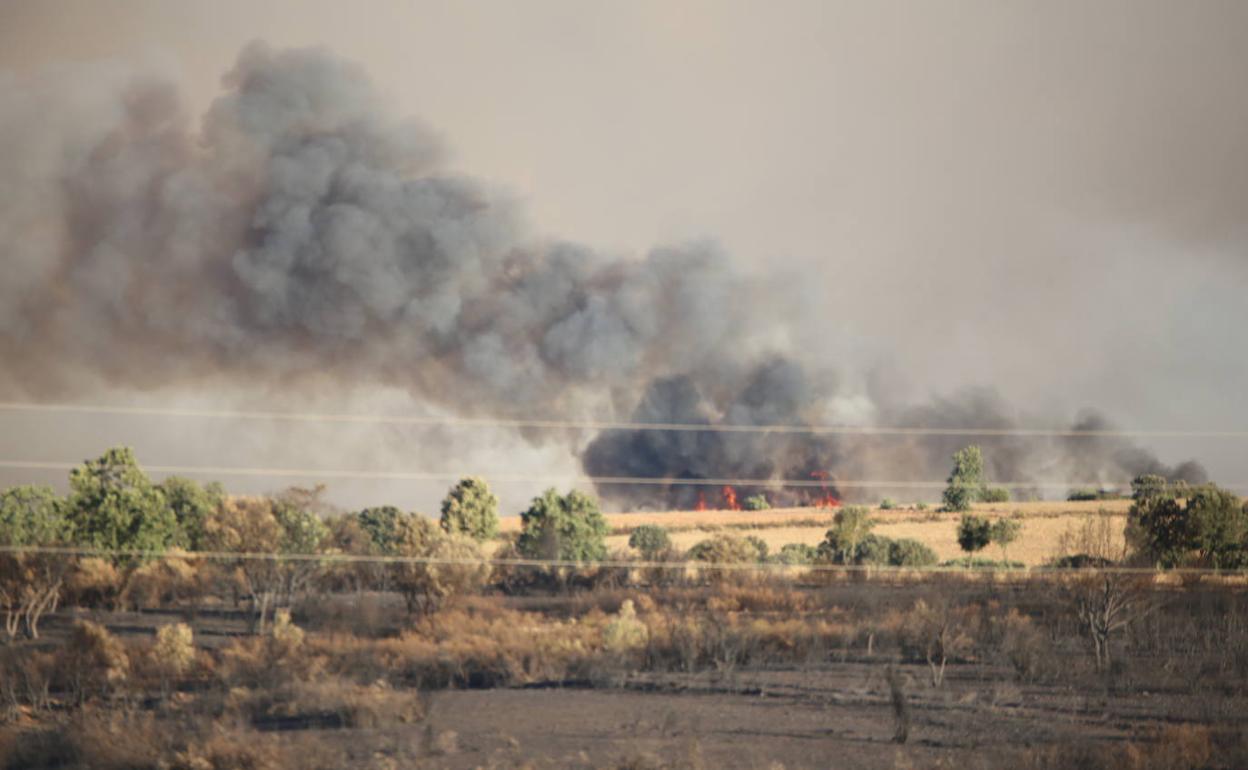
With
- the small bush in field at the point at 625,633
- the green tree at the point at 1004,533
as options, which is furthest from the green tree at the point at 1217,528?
the small bush in field at the point at 625,633

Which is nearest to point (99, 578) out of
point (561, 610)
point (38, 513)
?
point (38, 513)

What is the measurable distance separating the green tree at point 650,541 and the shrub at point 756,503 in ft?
13.8

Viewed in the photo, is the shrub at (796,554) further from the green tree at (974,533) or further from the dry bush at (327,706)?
the dry bush at (327,706)

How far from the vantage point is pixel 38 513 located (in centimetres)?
2425

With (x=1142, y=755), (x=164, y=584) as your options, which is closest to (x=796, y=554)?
(x=1142, y=755)

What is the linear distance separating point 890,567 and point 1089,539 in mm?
3824

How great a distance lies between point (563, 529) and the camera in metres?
25.4

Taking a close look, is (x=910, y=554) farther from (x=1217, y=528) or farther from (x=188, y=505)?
(x=188, y=505)

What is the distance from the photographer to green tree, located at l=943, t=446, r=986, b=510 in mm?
26922

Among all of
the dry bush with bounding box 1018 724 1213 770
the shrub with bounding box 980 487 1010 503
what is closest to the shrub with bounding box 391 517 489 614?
the dry bush with bounding box 1018 724 1213 770

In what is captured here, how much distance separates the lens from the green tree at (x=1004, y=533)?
2452 cm

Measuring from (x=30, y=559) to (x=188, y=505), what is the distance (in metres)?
3.00

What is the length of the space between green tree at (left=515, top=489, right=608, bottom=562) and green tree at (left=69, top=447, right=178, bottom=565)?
7144 millimetres

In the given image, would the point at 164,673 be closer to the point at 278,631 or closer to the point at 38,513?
the point at 278,631
